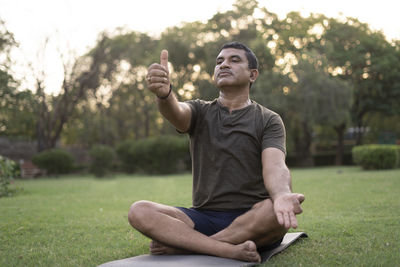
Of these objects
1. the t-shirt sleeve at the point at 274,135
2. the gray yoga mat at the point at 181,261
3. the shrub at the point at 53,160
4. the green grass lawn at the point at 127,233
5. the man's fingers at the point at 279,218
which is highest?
the t-shirt sleeve at the point at 274,135

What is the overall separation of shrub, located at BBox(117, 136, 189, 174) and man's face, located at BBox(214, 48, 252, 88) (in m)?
16.3

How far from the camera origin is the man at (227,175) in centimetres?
301

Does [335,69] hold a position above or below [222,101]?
above

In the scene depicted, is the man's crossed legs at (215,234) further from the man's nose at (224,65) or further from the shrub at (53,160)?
the shrub at (53,160)

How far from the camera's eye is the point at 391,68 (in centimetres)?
2531

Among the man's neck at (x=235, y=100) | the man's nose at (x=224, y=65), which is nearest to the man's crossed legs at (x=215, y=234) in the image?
the man's neck at (x=235, y=100)

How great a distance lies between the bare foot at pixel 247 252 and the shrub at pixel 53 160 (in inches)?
744

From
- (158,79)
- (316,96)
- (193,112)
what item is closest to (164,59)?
(158,79)

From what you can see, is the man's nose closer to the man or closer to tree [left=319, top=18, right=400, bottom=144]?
the man

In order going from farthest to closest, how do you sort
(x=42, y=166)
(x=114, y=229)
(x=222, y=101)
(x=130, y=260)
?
(x=42, y=166) → (x=114, y=229) → (x=222, y=101) → (x=130, y=260)

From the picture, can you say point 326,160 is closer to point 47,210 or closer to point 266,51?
point 266,51

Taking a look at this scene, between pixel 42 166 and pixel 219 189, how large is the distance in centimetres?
1885

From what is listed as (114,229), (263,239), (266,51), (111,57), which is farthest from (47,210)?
(111,57)

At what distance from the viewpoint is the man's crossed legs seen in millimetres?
2992
